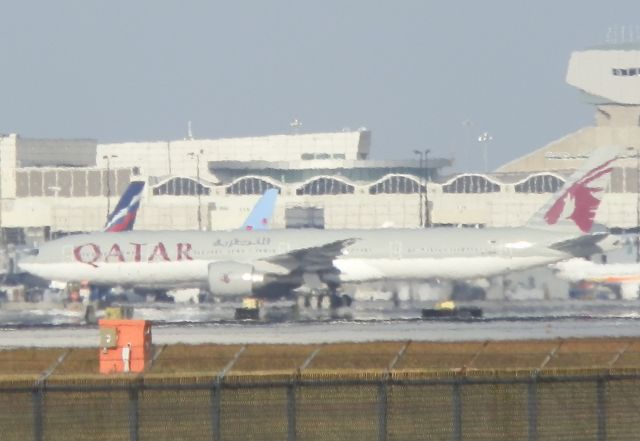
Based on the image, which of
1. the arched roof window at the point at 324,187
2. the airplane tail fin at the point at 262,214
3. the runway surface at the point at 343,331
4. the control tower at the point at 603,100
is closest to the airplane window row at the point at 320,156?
the control tower at the point at 603,100

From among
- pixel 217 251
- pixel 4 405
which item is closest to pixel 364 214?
pixel 217 251

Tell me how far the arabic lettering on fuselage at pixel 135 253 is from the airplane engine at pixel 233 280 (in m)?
2.54

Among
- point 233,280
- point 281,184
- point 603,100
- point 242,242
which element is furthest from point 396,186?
point 233,280

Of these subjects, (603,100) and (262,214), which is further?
(603,100)

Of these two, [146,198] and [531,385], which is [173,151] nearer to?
[146,198]

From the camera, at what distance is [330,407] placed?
81.0 ft

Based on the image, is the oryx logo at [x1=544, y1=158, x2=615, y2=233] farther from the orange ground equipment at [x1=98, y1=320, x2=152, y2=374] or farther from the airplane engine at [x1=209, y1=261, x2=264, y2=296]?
the orange ground equipment at [x1=98, y1=320, x2=152, y2=374]

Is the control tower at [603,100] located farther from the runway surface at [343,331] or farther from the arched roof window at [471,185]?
the runway surface at [343,331]

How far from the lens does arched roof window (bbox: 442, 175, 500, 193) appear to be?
A: 136625 millimetres

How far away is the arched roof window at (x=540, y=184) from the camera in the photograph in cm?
13550

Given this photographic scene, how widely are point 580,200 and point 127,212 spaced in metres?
36.1

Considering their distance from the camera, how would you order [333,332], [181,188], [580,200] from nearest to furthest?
1. [333,332]
2. [580,200]
3. [181,188]

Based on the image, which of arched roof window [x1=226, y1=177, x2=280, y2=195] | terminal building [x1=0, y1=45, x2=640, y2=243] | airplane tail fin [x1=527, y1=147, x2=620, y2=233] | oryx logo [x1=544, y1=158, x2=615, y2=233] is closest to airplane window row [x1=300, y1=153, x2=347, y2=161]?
terminal building [x1=0, y1=45, x2=640, y2=243]

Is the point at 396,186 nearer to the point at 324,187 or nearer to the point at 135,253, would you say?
the point at 324,187
